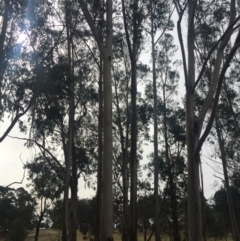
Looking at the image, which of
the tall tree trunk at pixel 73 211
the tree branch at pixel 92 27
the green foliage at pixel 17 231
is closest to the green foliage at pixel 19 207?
the green foliage at pixel 17 231

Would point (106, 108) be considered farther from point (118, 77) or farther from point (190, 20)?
point (118, 77)

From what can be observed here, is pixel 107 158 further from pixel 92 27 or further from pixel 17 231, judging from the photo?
pixel 17 231

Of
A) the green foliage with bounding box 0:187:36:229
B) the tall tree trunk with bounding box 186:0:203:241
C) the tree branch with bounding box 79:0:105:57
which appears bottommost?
the tall tree trunk with bounding box 186:0:203:241

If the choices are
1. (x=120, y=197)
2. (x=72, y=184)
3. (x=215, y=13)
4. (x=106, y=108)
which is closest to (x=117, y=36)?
(x=215, y=13)

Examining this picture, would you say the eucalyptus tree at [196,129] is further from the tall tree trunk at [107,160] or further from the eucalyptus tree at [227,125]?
the eucalyptus tree at [227,125]

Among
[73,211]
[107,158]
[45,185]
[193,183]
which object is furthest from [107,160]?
[45,185]

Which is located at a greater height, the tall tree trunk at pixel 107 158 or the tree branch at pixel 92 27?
the tree branch at pixel 92 27

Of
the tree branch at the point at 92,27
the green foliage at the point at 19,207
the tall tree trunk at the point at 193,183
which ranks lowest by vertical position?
the tall tree trunk at the point at 193,183

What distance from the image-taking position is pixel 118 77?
61.6 ft

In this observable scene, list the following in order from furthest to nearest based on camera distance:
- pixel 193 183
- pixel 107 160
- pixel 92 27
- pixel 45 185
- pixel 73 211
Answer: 1. pixel 45 185
2. pixel 73 211
3. pixel 92 27
4. pixel 107 160
5. pixel 193 183

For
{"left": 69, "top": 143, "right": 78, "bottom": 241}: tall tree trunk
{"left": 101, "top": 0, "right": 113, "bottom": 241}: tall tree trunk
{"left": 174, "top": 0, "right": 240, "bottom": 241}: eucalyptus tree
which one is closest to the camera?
{"left": 174, "top": 0, "right": 240, "bottom": 241}: eucalyptus tree

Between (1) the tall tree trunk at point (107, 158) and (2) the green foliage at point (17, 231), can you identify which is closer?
(1) the tall tree trunk at point (107, 158)

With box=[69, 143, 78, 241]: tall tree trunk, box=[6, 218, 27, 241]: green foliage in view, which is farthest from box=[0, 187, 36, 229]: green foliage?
box=[69, 143, 78, 241]: tall tree trunk

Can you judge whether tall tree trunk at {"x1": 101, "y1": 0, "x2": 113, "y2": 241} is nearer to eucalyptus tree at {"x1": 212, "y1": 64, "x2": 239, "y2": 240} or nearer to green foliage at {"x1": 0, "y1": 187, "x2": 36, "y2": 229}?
eucalyptus tree at {"x1": 212, "y1": 64, "x2": 239, "y2": 240}
